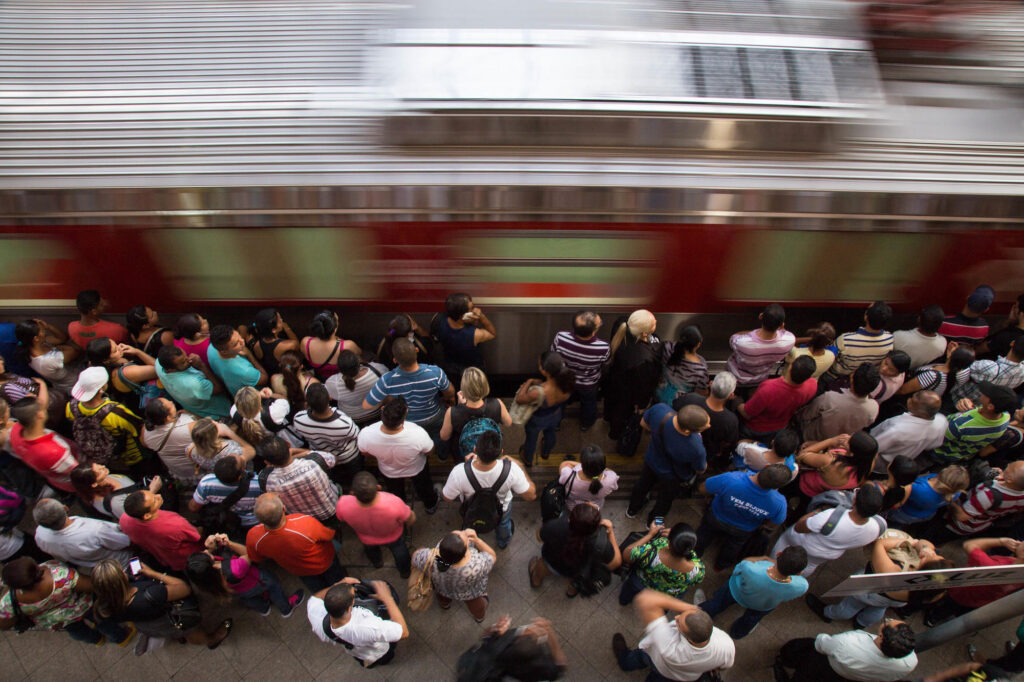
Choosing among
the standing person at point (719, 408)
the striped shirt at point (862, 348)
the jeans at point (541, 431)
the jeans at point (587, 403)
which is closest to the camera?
the standing person at point (719, 408)

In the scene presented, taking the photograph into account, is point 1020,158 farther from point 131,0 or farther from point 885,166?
point 131,0

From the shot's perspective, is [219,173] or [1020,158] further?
[1020,158]

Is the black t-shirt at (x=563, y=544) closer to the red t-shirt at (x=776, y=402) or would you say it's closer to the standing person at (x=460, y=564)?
the standing person at (x=460, y=564)

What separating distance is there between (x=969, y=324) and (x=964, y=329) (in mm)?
54

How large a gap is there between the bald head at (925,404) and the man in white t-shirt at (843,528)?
0.83 metres

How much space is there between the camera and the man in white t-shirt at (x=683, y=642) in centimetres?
297

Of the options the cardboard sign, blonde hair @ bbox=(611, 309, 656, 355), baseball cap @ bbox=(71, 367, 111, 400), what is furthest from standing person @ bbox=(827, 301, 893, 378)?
baseball cap @ bbox=(71, 367, 111, 400)

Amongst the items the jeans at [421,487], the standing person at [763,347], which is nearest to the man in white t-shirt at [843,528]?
the standing person at [763,347]

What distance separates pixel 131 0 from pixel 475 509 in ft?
17.6

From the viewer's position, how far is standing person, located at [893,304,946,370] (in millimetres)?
4570

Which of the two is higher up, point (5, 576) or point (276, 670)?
point (5, 576)

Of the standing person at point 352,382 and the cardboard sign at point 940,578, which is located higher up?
the cardboard sign at point 940,578

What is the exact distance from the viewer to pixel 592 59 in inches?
171

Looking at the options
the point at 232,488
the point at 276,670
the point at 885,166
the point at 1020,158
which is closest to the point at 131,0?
the point at 232,488
